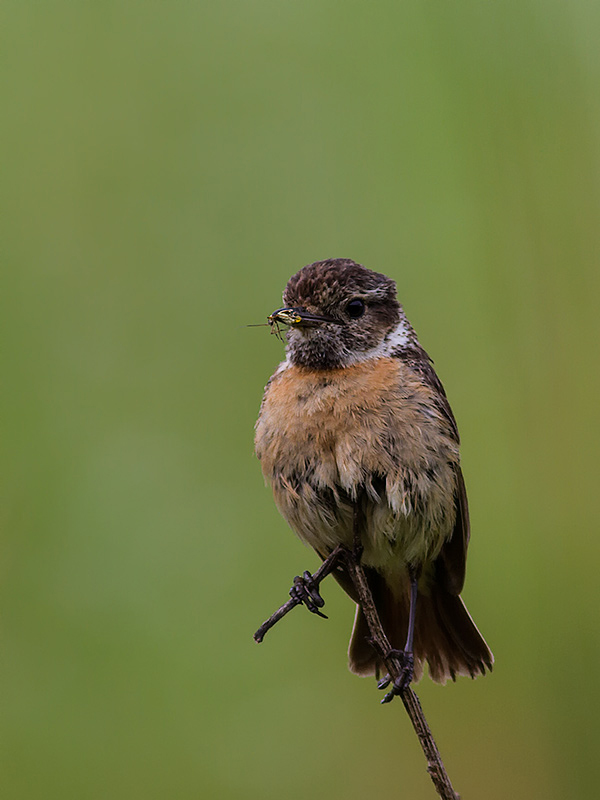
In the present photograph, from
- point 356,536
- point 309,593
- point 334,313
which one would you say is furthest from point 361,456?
point 334,313

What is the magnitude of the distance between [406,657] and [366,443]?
0.84 meters

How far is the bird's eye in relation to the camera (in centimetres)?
364

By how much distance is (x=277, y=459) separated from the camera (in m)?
3.47

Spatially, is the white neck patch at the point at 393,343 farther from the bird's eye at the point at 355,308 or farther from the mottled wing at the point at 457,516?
the bird's eye at the point at 355,308

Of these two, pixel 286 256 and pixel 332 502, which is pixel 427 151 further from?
pixel 332 502

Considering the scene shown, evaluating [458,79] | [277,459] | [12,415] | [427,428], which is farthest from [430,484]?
[12,415]

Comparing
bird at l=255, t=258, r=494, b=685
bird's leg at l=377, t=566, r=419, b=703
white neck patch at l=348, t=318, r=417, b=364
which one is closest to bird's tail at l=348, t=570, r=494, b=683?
bird at l=255, t=258, r=494, b=685

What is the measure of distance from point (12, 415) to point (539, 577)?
113 inches

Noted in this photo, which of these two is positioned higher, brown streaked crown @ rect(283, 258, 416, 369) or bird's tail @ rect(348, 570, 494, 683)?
brown streaked crown @ rect(283, 258, 416, 369)

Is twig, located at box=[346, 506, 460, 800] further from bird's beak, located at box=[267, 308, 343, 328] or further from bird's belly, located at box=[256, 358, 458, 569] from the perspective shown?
bird's beak, located at box=[267, 308, 343, 328]

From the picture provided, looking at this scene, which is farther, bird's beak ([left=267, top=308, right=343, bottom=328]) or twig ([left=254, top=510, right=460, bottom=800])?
bird's beak ([left=267, top=308, right=343, bottom=328])

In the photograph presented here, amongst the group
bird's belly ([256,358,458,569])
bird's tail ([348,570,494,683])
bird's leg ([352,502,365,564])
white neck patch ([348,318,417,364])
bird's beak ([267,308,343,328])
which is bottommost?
bird's tail ([348,570,494,683])

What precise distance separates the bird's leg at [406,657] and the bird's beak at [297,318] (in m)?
1.09

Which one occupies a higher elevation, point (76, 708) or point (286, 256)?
point (286, 256)
